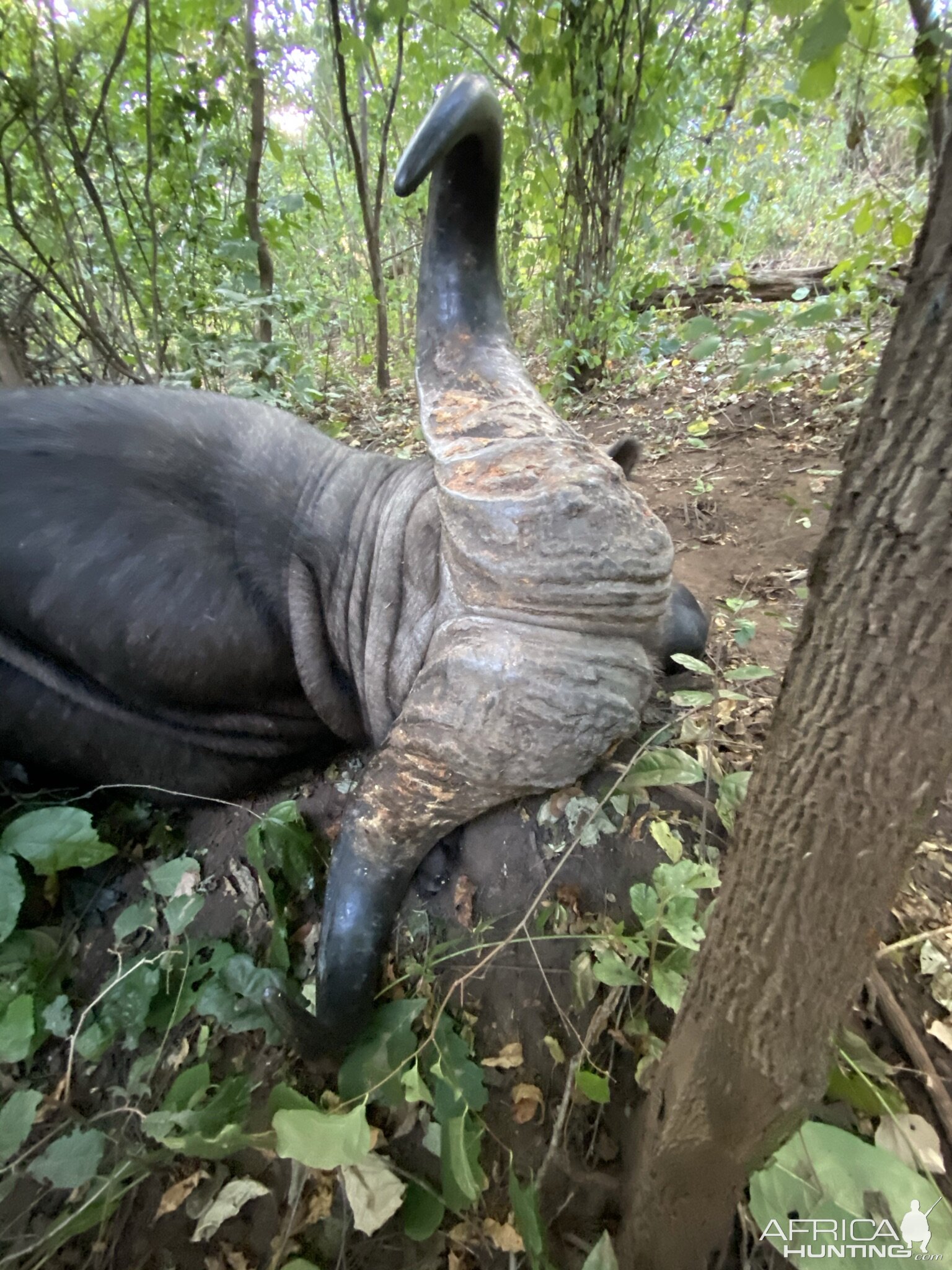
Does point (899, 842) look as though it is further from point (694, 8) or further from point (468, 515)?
point (694, 8)

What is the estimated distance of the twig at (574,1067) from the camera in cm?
128

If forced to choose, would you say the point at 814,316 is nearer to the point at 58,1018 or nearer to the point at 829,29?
the point at 829,29

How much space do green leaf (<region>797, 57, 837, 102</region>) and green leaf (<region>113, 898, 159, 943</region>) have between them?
7.57 feet

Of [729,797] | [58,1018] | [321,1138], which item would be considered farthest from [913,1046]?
[58,1018]

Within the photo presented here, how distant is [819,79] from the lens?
1.18 m

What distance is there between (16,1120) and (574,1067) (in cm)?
111

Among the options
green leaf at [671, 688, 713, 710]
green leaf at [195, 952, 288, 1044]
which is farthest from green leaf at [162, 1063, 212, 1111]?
green leaf at [671, 688, 713, 710]

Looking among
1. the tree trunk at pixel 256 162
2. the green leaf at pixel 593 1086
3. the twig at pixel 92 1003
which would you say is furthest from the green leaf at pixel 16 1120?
the tree trunk at pixel 256 162

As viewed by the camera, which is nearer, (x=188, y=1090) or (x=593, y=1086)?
(x=593, y=1086)

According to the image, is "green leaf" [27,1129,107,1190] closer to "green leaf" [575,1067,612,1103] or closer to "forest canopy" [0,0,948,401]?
"green leaf" [575,1067,612,1103]

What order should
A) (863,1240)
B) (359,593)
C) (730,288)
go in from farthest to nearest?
1. (730,288)
2. (359,593)
3. (863,1240)

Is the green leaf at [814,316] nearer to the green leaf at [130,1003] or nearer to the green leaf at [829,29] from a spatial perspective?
the green leaf at [829,29]

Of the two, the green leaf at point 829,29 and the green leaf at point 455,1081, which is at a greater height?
the green leaf at point 829,29

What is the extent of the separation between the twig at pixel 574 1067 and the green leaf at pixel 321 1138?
1.28 ft
